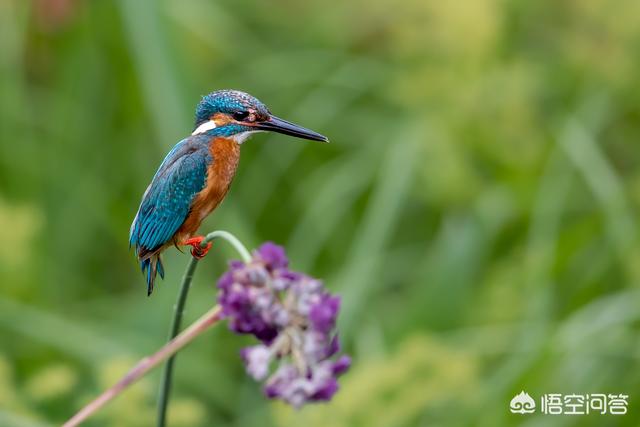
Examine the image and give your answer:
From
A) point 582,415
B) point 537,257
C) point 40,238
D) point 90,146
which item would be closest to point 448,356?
point 582,415

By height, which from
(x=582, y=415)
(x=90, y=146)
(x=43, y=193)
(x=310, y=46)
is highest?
(x=310, y=46)

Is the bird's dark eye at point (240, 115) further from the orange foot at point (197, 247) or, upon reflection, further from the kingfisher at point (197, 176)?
the orange foot at point (197, 247)

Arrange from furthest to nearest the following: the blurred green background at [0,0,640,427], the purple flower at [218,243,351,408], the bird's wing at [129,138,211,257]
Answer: the blurred green background at [0,0,640,427] → the bird's wing at [129,138,211,257] → the purple flower at [218,243,351,408]

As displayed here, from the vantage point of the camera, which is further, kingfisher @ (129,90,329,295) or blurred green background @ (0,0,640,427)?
blurred green background @ (0,0,640,427)

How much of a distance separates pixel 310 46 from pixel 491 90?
0.86 meters

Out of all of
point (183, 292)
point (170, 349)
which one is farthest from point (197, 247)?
point (170, 349)

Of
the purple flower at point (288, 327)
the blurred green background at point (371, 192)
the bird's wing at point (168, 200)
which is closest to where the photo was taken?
the purple flower at point (288, 327)

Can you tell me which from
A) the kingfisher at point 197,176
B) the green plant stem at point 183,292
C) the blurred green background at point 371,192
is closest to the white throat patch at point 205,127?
the kingfisher at point 197,176

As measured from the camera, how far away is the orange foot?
957mm

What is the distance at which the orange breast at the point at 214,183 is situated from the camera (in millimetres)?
982

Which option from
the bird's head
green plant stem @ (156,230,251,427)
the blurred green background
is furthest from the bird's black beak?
the blurred green background

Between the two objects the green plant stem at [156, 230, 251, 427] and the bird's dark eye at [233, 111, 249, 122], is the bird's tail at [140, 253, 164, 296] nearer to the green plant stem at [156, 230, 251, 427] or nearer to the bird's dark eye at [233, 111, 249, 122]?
the green plant stem at [156, 230, 251, 427]

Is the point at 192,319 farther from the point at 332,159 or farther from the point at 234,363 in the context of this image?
the point at 332,159

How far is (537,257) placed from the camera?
113 inches
